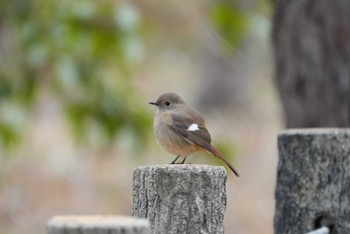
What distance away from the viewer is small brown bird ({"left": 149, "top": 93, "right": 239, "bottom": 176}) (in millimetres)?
4453

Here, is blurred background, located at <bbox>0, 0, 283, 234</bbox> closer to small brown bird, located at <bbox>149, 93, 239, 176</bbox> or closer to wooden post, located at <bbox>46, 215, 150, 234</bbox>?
small brown bird, located at <bbox>149, 93, 239, 176</bbox>

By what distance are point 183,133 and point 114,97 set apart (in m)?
3.15

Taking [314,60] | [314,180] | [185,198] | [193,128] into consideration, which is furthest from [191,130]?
[314,60]

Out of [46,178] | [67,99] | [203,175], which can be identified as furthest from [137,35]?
[46,178]

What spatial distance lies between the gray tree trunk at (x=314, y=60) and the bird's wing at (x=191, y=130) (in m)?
1.92

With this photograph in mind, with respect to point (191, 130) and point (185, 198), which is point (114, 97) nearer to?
point (191, 130)

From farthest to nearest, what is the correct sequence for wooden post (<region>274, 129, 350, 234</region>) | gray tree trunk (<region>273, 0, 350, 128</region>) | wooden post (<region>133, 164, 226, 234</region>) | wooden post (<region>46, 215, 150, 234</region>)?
1. gray tree trunk (<region>273, 0, 350, 128</region>)
2. wooden post (<region>274, 129, 350, 234</region>)
3. wooden post (<region>133, 164, 226, 234</region>)
4. wooden post (<region>46, 215, 150, 234</region>)

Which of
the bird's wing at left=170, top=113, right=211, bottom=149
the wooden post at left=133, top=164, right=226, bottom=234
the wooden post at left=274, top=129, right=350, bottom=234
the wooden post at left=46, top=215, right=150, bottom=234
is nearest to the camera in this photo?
the wooden post at left=46, top=215, right=150, bottom=234

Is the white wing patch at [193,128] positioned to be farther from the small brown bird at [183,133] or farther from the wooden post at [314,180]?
the wooden post at [314,180]

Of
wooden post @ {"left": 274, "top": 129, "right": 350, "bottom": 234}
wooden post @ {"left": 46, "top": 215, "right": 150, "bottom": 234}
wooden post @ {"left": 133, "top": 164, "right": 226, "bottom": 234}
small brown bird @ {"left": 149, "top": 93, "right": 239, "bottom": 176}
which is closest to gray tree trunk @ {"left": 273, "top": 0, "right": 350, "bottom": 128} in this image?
small brown bird @ {"left": 149, "top": 93, "right": 239, "bottom": 176}

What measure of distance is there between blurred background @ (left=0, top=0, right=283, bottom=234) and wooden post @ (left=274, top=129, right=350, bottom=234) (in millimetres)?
3183

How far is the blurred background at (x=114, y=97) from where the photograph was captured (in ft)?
23.8

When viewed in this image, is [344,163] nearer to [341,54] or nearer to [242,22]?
[341,54]

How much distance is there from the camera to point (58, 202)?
41.5 feet
